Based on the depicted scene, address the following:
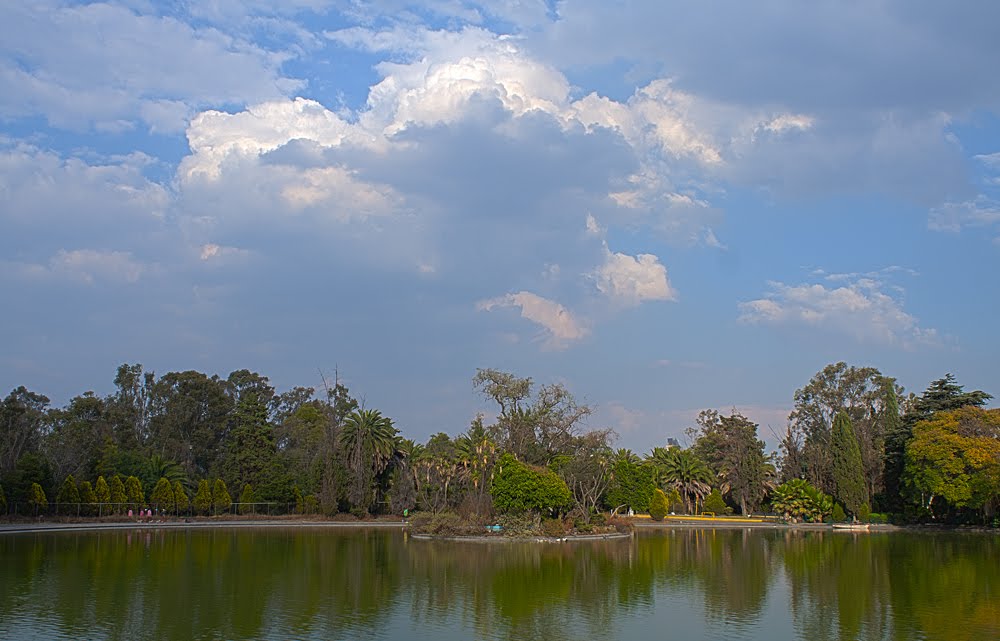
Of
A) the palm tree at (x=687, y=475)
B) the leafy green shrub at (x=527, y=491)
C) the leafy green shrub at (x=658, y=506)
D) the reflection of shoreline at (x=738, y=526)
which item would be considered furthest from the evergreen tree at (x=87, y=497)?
the palm tree at (x=687, y=475)

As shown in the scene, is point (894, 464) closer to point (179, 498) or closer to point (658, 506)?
point (658, 506)

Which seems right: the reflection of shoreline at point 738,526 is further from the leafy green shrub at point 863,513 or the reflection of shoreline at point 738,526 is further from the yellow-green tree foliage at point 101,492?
the yellow-green tree foliage at point 101,492

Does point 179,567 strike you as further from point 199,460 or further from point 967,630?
point 199,460

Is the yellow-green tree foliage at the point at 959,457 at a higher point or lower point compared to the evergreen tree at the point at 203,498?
higher

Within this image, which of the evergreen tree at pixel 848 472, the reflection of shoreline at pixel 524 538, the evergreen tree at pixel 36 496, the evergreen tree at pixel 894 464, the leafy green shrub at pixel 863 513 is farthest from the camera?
the evergreen tree at pixel 848 472

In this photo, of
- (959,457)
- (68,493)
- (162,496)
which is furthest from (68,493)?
(959,457)

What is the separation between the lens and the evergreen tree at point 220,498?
6494cm

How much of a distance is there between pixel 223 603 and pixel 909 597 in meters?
Result: 19.0

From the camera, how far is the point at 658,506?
66688 millimetres

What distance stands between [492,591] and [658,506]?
44.3 meters

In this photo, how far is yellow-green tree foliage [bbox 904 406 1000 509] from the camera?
51.2 m

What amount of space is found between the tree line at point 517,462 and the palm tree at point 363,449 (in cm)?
12

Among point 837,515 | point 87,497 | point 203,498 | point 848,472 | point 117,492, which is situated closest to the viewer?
point 87,497

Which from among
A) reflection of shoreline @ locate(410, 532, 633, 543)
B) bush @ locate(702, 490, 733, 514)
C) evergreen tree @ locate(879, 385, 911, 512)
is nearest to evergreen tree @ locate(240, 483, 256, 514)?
reflection of shoreline @ locate(410, 532, 633, 543)
